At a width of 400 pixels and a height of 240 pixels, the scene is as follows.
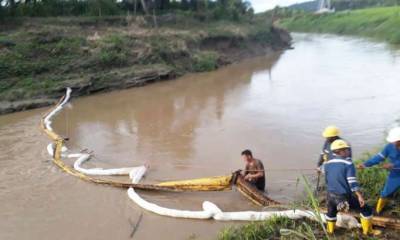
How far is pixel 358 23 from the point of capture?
185 ft

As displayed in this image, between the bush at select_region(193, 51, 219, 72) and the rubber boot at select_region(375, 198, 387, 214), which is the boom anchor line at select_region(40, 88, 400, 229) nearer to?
the rubber boot at select_region(375, 198, 387, 214)

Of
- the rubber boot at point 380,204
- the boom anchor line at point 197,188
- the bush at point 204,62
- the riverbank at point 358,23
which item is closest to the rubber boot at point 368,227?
the boom anchor line at point 197,188

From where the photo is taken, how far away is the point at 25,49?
21.8 metres

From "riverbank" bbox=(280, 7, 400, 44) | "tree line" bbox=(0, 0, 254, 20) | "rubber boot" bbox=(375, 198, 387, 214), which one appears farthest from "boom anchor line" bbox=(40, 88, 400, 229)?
"riverbank" bbox=(280, 7, 400, 44)

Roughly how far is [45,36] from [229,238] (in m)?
20.0

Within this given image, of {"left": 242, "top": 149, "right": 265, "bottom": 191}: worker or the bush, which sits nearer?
{"left": 242, "top": 149, "right": 265, "bottom": 191}: worker

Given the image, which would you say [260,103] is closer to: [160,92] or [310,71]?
[160,92]

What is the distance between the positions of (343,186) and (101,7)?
2724 centimetres

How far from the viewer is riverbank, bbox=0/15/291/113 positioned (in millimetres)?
20484

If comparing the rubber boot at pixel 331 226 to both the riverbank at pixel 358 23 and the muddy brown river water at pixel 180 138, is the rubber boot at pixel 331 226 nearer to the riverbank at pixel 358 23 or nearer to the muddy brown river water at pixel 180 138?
the muddy brown river water at pixel 180 138

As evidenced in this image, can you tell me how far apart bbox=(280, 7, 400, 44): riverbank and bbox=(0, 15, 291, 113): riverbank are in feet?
64.4

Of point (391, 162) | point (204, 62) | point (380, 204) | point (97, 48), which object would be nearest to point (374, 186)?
point (380, 204)

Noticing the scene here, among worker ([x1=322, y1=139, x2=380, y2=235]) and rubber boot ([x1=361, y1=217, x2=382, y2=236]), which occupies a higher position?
worker ([x1=322, y1=139, x2=380, y2=235])

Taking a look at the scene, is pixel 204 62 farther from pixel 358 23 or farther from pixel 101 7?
pixel 358 23
